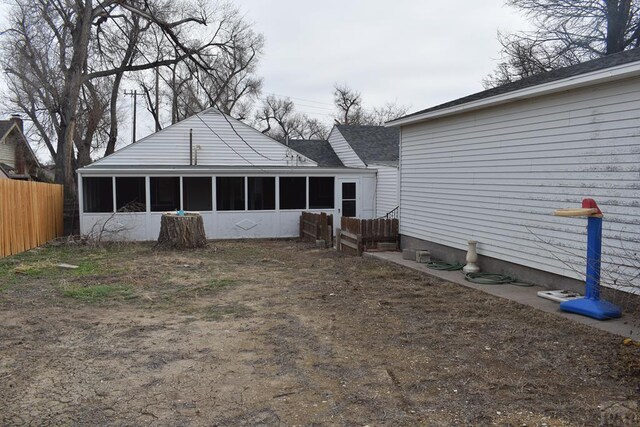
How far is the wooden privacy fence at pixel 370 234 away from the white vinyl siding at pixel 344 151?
27.1 feet

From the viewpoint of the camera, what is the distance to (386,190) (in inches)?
691

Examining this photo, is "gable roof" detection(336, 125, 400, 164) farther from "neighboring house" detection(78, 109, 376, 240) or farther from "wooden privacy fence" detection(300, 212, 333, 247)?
"wooden privacy fence" detection(300, 212, 333, 247)

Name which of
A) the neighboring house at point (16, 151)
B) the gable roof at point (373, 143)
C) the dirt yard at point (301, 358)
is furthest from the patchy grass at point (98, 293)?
the neighboring house at point (16, 151)

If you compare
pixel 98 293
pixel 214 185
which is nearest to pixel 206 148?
pixel 214 185

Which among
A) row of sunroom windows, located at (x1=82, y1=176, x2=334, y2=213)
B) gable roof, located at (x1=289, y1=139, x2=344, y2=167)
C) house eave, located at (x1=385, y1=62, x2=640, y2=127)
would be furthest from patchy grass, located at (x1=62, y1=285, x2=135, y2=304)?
gable roof, located at (x1=289, y1=139, x2=344, y2=167)

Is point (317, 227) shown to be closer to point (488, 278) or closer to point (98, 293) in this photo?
point (488, 278)

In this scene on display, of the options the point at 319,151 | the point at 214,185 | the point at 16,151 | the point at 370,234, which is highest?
the point at 16,151

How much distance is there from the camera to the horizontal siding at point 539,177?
19.7 ft

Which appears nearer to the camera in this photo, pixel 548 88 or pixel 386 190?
pixel 548 88

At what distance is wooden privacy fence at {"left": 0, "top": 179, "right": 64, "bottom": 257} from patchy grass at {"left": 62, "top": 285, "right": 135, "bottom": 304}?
452cm

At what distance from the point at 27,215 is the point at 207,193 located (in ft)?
19.3

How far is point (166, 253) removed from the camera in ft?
40.6

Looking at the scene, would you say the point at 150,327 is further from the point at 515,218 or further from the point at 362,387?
the point at 515,218

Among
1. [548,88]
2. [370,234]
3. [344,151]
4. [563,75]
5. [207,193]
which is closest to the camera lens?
[548,88]
